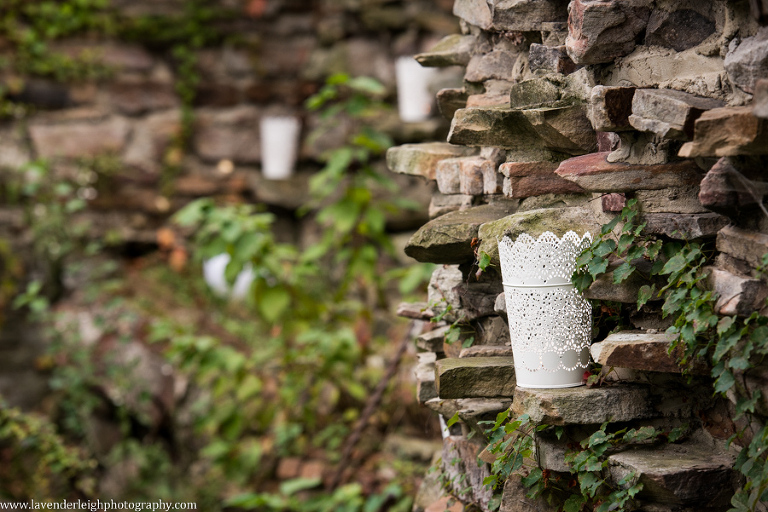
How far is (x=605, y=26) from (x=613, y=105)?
18 centimetres

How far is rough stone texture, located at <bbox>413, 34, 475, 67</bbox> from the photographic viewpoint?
2.19m

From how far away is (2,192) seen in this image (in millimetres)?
4750

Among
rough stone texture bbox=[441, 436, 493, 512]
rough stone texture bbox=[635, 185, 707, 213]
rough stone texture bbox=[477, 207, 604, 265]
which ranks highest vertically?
A: rough stone texture bbox=[635, 185, 707, 213]

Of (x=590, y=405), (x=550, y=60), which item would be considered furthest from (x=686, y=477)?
(x=550, y=60)

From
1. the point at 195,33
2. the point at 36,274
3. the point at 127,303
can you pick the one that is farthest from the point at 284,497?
the point at 195,33

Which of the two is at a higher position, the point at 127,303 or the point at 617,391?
the point at 617,391

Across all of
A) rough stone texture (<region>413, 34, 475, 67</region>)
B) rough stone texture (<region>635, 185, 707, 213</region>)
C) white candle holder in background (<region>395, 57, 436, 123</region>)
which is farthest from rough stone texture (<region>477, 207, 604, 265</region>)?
white candle holder in background (<region>395, 57, 436, 123</region>)

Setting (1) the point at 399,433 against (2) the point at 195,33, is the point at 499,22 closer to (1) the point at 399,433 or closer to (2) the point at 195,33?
(1) the point at 399,433

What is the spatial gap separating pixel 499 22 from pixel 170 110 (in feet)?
13.0

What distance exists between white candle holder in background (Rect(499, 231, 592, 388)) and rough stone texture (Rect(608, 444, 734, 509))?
9.2 inches

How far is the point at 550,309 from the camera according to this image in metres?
1.59

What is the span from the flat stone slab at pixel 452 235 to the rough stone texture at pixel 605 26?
0.49m

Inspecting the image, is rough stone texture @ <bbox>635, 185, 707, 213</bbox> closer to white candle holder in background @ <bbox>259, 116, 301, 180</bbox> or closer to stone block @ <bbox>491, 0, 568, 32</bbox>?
stone block @ <bbox>491, 0, 568, 32</bbox>

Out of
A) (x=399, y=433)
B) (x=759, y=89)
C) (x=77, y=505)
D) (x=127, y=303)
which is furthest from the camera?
(x=127, y=303)
